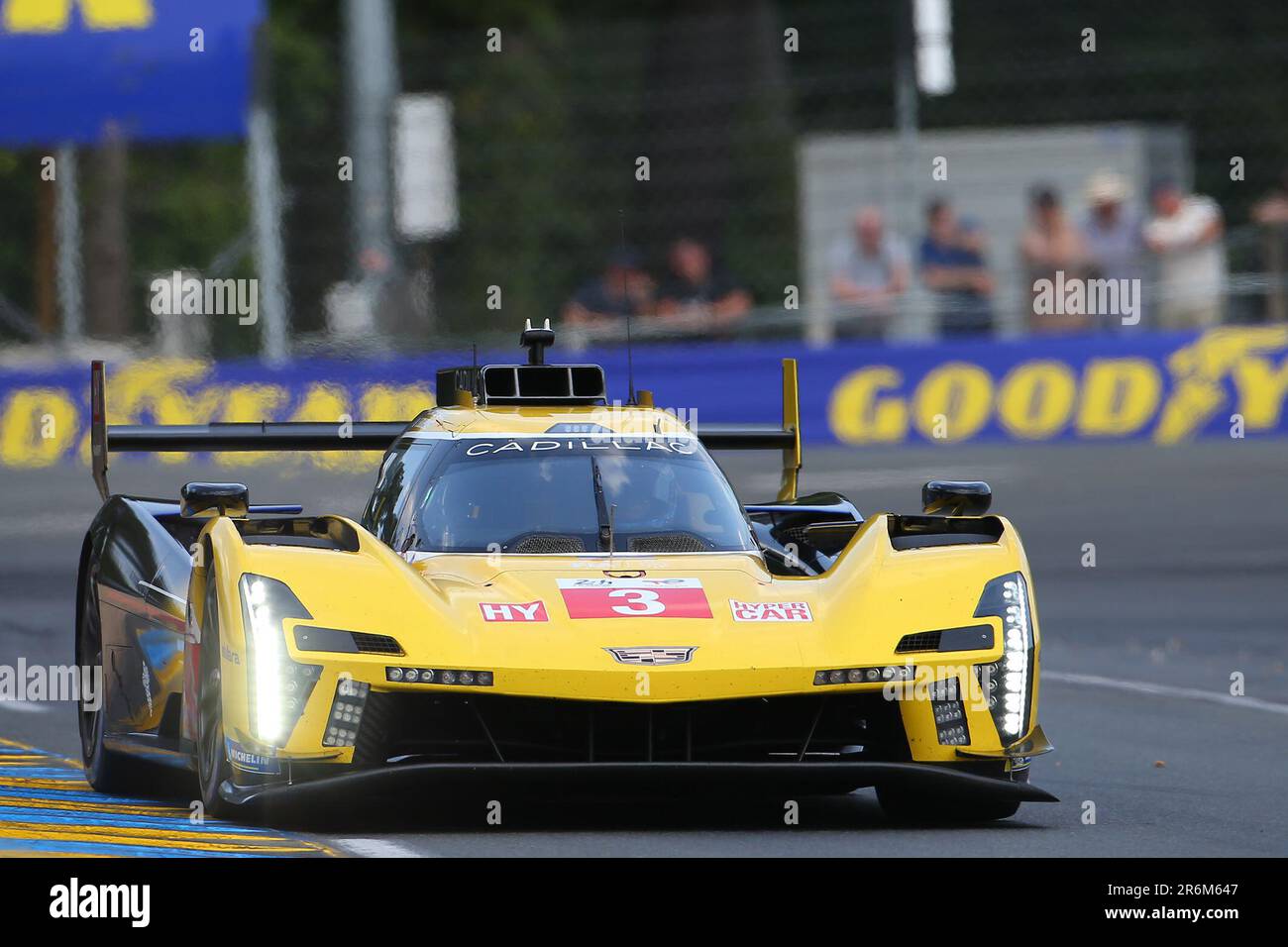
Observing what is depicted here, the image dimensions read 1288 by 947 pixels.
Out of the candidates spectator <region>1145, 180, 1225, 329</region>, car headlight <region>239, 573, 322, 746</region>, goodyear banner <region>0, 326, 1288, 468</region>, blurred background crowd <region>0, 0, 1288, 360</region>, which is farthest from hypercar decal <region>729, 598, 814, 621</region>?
spectator <region>1145, 180, 1225, 329</region>

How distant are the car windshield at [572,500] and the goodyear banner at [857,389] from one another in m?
9.11

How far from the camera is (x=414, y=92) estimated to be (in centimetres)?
1966

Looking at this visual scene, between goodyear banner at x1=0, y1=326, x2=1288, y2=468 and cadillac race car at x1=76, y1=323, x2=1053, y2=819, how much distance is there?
9.39 m

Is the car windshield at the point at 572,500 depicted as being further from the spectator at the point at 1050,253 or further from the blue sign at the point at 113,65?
the blue sign at the point at 113,65

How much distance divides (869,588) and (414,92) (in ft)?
42.3

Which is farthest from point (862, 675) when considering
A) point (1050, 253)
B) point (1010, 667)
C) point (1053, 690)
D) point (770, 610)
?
point (1050, 253)

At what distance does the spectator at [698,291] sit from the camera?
63.8ft

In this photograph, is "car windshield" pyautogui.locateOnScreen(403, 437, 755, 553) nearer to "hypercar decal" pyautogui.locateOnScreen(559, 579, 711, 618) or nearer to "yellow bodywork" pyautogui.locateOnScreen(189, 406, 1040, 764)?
"yellow bodywork" pyautogui.locateOnScreen(189, 406, 1040, 764)

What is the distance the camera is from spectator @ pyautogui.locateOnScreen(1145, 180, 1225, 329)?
18547mm
